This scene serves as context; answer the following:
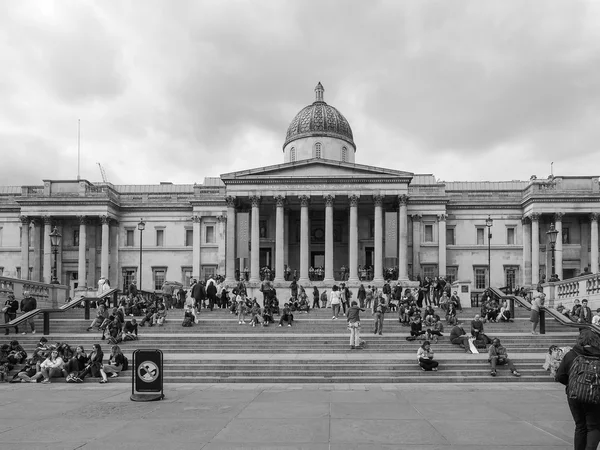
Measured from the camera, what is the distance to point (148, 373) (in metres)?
14.4

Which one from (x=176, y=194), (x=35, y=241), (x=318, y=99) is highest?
(x=318, y=99)

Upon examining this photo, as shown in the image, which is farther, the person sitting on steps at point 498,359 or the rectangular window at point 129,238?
the rectangular window at point 129,238

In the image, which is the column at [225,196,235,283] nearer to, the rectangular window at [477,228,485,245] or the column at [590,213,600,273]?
the rectangular window at [477,228,485,245]

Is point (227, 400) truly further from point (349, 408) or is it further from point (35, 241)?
point (35, 241)

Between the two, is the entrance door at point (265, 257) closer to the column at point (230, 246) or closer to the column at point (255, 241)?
the column at point (255, 241)

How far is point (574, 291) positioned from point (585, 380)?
1083 inches

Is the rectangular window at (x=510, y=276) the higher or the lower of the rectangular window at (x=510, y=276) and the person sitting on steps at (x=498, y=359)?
the higher

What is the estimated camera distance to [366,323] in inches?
1174

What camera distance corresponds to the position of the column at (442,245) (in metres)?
56.0

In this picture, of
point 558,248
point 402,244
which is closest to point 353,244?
point 402,244

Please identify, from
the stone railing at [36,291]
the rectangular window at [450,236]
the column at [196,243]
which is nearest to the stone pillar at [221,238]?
the column at [196,243]

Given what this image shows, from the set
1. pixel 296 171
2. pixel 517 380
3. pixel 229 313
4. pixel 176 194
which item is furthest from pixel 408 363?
pixel 176 194

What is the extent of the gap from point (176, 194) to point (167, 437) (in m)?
52.7

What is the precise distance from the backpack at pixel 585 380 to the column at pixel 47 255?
54588 mm
